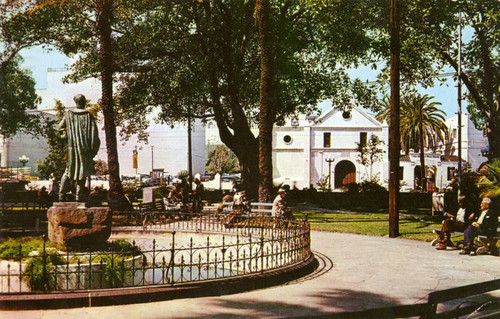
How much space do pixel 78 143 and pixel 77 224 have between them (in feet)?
5.25

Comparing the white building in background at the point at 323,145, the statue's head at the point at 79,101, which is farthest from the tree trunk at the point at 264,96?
the white building in background at the point at 323,145

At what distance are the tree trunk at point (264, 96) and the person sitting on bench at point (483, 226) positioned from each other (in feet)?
26.1

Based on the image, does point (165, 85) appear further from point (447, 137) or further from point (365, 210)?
point (447, 137)

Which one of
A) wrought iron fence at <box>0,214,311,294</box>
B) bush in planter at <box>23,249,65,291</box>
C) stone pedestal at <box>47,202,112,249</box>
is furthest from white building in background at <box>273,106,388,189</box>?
bush in planter at <box>23,249,65,291</box>

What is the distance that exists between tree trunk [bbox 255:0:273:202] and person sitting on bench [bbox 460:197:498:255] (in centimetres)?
795

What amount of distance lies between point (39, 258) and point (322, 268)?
5214mm

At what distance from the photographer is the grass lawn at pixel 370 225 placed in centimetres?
1639

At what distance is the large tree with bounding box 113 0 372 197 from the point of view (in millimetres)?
23844

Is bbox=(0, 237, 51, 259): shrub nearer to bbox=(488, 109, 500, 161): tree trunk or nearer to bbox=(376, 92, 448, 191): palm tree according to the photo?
bbox=(488, 109, 500, 161): tree trunk

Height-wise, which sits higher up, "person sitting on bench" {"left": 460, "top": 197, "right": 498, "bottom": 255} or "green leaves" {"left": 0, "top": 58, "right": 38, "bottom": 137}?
"green leaves" {"left": 0, "top": 58, "right": 38, "bottom": 137}

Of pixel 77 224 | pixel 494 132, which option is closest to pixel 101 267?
pixel 77 224

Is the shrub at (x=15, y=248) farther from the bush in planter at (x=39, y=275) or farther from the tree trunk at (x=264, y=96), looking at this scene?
the tree trunk at (x=264, y=96)

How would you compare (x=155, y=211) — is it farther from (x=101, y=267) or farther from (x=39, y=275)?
(x=39, y=275)

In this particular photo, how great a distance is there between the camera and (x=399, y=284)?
888 centimetres
